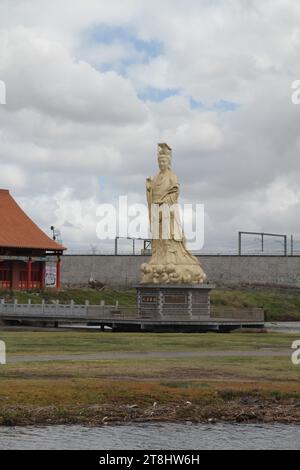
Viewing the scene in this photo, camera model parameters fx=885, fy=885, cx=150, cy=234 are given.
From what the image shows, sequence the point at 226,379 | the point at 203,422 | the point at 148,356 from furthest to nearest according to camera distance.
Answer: the point at 148,356 < the point at 226,379 < the point at 203,422

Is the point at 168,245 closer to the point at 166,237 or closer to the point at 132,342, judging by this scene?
the point at 166,237

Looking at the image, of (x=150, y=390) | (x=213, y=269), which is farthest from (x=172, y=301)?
(x=213, y=269)

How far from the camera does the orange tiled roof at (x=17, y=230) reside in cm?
9988

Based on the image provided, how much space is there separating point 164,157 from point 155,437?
48.5 meters

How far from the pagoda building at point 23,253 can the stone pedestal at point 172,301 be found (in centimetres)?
2915

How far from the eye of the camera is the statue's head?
74.9 m

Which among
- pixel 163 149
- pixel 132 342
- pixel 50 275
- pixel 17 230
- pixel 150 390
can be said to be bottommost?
pixel 150 390

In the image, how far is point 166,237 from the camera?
73312 mm

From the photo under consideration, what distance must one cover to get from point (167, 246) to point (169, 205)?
11.5ft

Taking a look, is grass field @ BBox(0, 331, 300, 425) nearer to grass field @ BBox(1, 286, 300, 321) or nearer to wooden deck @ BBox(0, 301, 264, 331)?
wooden deck @ BBox(0, 301, 264, 331)
